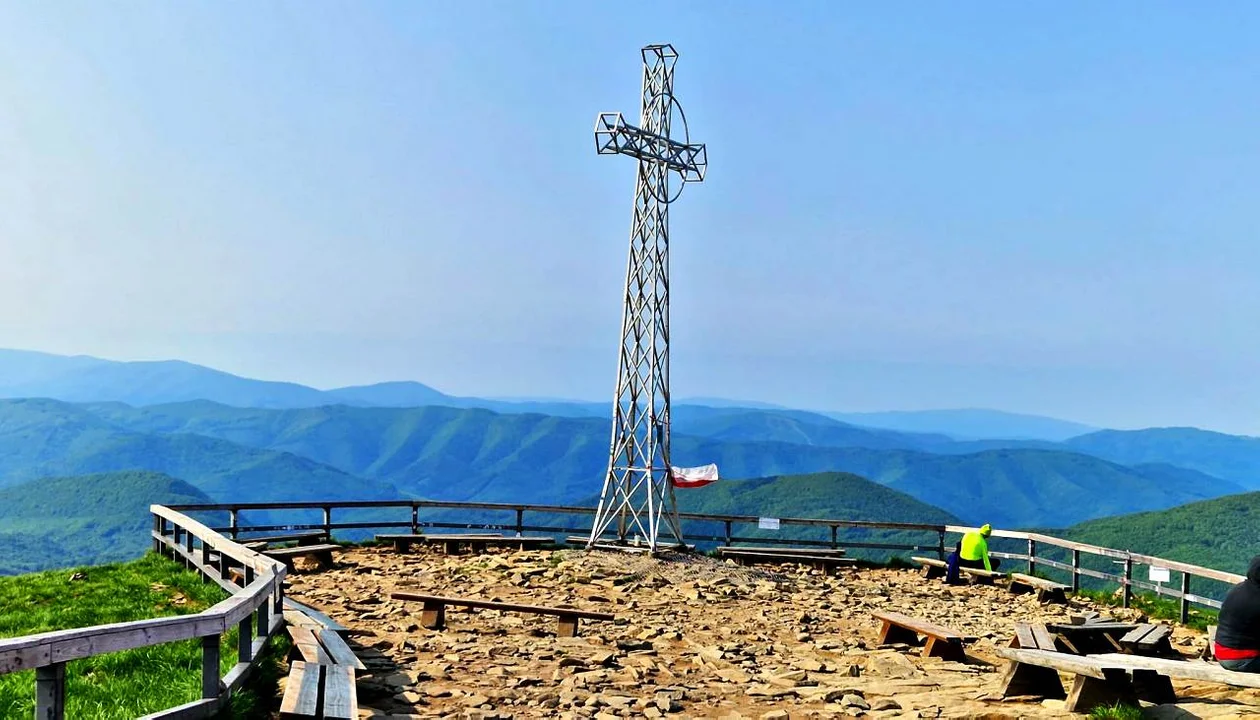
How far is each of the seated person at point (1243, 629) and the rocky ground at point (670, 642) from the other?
1.51ft

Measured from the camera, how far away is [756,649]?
48.2 feet

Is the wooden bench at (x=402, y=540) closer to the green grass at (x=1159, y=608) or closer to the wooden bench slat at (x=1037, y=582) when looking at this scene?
the wooden bench slat at (x=1037, y=582)

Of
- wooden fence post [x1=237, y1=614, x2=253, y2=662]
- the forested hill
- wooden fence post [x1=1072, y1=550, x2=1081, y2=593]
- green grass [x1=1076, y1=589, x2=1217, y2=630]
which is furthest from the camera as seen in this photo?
the forested hill

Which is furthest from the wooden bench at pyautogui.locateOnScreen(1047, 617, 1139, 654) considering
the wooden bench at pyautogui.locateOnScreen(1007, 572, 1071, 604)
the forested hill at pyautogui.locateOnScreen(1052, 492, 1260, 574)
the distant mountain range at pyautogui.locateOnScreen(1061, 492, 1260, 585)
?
the forested hill at pyautogui.locateOnScreen(1052, 492, 1260, 574)

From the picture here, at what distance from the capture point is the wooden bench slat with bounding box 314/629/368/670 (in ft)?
36.2

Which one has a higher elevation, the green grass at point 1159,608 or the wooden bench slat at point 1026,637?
the wooden bench slat at point 1026,637

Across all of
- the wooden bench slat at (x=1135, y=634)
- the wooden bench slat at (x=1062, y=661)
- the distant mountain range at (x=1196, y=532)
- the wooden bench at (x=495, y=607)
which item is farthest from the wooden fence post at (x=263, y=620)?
the distant mountain range at (x=1196, y=532)

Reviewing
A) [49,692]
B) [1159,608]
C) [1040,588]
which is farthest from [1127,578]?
[49,692]

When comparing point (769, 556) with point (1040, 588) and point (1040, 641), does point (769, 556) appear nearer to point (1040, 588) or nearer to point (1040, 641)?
point (1040, 588)

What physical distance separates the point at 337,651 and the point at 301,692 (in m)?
2.79

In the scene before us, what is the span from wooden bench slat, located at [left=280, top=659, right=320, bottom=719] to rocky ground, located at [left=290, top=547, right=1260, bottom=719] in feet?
2.81

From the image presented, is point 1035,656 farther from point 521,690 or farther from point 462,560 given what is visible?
point 462,560

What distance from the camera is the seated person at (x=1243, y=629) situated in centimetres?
Answer: 950

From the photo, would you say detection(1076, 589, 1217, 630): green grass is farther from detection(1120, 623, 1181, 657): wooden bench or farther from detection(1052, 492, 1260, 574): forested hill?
detection(1052, 492, 1260, 574): forested hill
